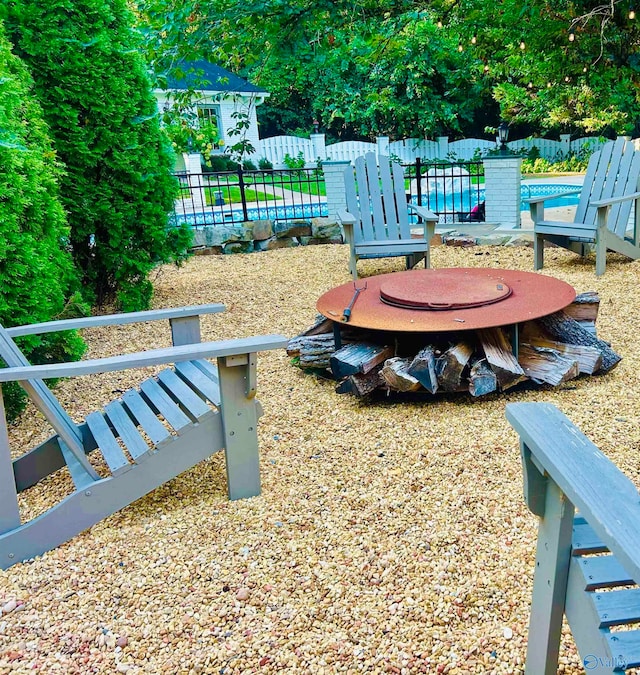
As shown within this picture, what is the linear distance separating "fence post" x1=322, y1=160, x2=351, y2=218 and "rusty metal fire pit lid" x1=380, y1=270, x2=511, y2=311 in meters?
3.93

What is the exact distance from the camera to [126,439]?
82.3 inches

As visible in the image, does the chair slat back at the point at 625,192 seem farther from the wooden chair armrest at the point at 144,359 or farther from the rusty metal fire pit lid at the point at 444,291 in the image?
the wooden chair armrest at the point at 144,359

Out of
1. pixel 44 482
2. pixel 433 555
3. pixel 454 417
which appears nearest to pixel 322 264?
pixel 454 417

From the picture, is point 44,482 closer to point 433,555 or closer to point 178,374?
point 178,374

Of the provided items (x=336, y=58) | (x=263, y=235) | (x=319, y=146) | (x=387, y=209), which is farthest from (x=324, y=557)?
(x=319, y=146)

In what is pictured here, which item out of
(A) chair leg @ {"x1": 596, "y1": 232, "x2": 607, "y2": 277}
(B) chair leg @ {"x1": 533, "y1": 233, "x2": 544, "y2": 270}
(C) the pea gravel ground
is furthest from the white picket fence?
(C) the pea gravel ground

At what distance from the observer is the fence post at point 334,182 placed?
24.9 ft

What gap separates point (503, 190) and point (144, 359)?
6238mm

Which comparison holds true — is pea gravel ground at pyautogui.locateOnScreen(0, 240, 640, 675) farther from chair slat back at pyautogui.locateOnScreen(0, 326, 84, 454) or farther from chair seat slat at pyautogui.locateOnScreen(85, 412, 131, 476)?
chair slat back at pyautogui.locateOnScreen(0, 326, 84, 454)

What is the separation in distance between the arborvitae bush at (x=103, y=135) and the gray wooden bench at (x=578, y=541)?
3849mm

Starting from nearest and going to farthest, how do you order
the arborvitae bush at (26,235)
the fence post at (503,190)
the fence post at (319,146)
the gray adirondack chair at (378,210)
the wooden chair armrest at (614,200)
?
the arborvitae bush at (26,235) → the wooden chair armrest at (614,200) → the gray adirondack chair at (378,210) → the fence post at (503,190) → the fence post at (319,146)

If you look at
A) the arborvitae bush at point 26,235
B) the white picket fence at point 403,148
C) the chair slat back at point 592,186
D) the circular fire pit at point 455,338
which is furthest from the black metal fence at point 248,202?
the chair slat back at point 592,186

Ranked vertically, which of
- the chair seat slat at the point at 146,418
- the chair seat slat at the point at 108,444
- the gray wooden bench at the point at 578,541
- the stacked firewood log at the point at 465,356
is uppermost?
the gray wooden bench at the point at 578,541

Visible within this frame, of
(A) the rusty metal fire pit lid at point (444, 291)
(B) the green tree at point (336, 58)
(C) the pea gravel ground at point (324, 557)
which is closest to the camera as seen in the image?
(C) the pea gravel ground at point (324, 557)
